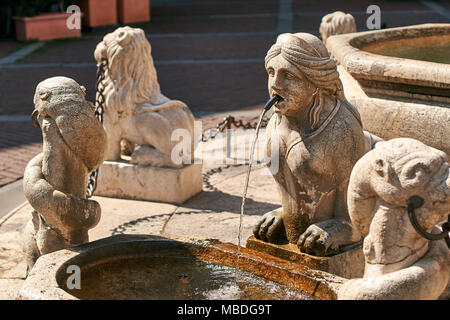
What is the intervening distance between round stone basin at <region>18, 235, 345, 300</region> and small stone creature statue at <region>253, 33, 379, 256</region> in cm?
40

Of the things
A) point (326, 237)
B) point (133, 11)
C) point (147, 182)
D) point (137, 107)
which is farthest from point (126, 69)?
point (133, 11)

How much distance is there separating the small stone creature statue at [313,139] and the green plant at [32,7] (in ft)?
49.8

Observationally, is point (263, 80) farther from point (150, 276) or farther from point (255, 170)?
point (150, 276)

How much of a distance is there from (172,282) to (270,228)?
2.62 ft

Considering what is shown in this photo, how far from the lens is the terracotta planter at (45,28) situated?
1786 centimetres

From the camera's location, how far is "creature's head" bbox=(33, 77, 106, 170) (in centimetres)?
400

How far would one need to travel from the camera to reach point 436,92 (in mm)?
5016

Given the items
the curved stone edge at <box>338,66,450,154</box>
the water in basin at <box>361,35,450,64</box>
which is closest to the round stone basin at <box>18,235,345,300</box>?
the curved stone edge at <box>338,66,450,154</box>

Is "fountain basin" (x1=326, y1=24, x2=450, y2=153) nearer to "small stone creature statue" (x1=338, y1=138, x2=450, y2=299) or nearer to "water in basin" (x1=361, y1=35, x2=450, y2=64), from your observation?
"water in basin" (x1=361, y1=35, x2=450, y2=64)

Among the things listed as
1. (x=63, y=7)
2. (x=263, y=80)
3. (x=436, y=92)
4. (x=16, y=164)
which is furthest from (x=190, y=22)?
(x=436, y=92)

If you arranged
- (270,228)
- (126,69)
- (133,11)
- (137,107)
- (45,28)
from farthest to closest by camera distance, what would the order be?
(133,11), (45,28), (137,107), (126,69), (270,228)

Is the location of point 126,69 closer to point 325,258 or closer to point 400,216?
point 325,258

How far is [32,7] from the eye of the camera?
1834cm
